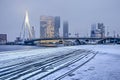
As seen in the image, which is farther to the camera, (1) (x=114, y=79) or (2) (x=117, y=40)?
(2) (x=117, y=40)

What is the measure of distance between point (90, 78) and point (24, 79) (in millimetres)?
3755

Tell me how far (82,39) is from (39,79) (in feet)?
529

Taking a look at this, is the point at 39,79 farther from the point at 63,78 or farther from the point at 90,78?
the point at 90,78

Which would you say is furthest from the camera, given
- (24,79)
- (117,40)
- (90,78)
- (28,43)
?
(28,43)

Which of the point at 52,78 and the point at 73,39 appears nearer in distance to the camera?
the point at 52,78

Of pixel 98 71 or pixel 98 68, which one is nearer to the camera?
pixel 98 71

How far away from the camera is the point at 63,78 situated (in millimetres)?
12234

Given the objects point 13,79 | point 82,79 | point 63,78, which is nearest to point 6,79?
point 13,79

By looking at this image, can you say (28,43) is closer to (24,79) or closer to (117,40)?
(117,40)

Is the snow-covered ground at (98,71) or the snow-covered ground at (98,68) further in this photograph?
the snow-covered ground at (98,68)

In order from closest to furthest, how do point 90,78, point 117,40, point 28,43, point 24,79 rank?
point 24,79, point 90,78, point 117,40, point 28,43

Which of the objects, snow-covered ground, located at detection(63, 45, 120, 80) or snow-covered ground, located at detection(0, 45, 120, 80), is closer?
snow-covered ground, located at detection(63, 45, 120, 80)

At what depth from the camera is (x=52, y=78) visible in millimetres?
12094

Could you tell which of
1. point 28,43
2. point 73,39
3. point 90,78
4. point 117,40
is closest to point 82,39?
point 73,39
